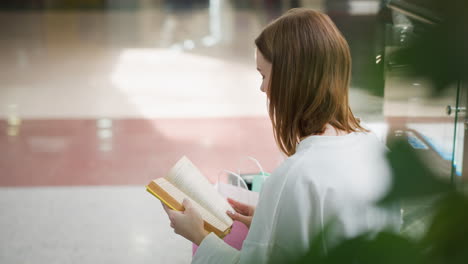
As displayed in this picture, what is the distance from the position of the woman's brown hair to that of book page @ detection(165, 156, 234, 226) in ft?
1.05

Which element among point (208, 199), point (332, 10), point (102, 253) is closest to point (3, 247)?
point (102, 253)

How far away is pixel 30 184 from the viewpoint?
2.87 metres

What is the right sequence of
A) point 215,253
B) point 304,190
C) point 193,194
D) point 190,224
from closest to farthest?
1. point 304,190
2. point 215,253
3. point 190,224
4. point 193,194

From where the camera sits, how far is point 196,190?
4.28ft

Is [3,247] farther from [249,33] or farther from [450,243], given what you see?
[249,33]

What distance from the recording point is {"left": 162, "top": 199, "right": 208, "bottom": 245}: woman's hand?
3.77 feet

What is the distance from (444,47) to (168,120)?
3.75 meters

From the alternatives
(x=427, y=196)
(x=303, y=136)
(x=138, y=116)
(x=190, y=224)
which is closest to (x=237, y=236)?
(x=190, y=224)

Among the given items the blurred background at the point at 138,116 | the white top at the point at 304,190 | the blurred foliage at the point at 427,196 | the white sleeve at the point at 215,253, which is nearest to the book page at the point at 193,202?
the white sleeve at the point at 215,253

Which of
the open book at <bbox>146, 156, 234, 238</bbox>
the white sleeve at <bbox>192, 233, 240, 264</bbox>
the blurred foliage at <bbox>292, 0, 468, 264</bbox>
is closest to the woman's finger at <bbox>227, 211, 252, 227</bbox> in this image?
the open book at <bbox>146, 156, 234, 238</bbox>

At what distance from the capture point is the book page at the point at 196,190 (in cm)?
128

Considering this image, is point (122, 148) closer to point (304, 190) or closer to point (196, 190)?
point (196, 190)

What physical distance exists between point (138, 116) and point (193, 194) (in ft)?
9.11

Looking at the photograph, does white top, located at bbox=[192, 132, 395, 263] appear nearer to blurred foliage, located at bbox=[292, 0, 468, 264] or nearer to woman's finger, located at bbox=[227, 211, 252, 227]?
woman's finger, located at bbox=[227, 211, 252, 227]
